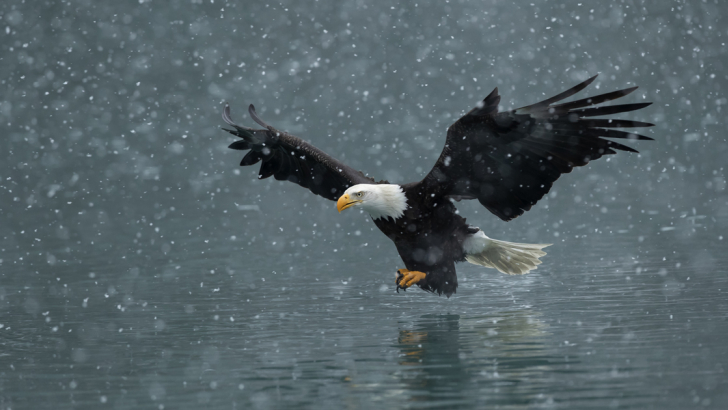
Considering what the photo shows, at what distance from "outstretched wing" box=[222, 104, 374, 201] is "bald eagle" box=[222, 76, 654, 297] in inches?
0.5

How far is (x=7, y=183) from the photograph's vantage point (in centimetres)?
3075

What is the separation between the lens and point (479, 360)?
572 centimetres

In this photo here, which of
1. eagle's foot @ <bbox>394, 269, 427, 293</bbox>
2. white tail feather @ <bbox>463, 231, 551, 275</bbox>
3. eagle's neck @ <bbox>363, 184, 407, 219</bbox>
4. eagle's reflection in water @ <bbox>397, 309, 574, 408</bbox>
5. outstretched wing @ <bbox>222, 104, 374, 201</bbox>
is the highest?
outstretched wing @ <bbox>222, 104, 374, 201</bbox>

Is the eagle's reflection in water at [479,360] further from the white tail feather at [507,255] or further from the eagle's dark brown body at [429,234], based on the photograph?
the white tail feather at [507,255]

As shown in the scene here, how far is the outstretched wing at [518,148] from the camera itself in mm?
6402

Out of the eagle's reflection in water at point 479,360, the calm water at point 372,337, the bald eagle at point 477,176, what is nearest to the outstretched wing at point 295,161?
the bald eagle at point 477,176

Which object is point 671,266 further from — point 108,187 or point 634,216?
point 108,187

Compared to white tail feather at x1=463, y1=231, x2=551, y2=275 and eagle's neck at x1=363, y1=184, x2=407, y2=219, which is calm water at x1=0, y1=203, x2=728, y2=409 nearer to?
white tail feather at x1=463, y1=231, x2=551, y2=275

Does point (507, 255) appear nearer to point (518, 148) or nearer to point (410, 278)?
point (410, 278)

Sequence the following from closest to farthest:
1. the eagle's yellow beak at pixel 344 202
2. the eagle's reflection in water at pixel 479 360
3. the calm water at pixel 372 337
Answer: the eagle's reflection in water at pixel 479 360, the calm water at pixel 372 337, the eagle's yellow beak at pixel 344 202

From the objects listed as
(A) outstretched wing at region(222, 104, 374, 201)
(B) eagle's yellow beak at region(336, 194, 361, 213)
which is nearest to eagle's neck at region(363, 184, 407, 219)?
(B) eagle's yellow beak at region(336, 194, 361, 213)

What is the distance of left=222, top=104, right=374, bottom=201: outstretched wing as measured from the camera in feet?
27.4

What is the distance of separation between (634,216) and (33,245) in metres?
10.2

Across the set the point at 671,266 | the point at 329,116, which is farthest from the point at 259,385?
the point at 329,116
